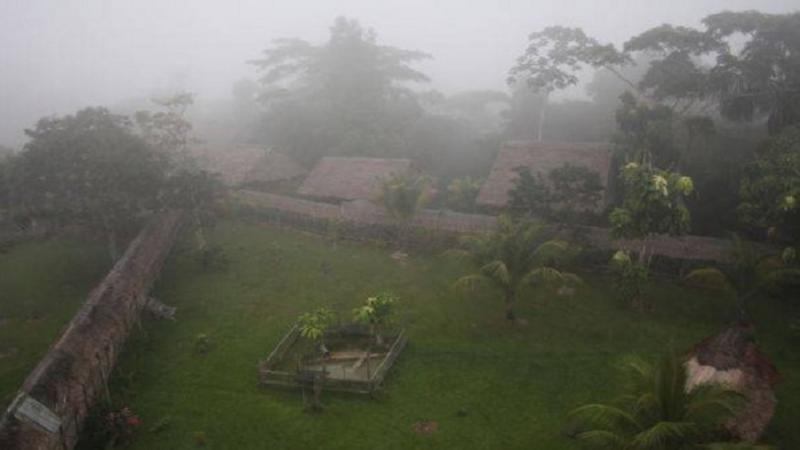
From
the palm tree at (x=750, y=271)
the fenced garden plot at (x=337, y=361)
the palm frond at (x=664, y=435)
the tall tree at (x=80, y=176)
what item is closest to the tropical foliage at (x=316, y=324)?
the fenced garden plot at (x=337, y=361)

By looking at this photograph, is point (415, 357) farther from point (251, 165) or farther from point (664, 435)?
point (251, 165)

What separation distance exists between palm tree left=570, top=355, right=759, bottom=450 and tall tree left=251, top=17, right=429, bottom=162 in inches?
900

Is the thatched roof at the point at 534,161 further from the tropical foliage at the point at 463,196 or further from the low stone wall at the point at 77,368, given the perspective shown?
the low stone wall at the point at 77,368

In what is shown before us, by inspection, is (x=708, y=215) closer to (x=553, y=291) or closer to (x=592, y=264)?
(x=592, y=264)

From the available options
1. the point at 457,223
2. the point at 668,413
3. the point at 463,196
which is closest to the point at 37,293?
the point at 457,223

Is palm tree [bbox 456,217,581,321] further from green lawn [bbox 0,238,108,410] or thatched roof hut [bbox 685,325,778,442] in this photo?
green lawn [bbox 0,238,108,410]

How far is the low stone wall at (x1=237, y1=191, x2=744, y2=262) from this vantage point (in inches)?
708

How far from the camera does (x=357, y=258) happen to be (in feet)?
68.7

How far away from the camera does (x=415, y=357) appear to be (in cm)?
1450

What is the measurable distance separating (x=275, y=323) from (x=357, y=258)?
5.16m

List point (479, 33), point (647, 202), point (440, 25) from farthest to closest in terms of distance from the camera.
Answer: point (440, 25) < point (479, 33) < point (647, 202)

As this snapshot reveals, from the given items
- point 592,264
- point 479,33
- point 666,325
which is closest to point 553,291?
point 592,264

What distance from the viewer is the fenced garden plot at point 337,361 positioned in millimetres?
13086

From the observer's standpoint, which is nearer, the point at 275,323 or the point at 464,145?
the point at 275,323
